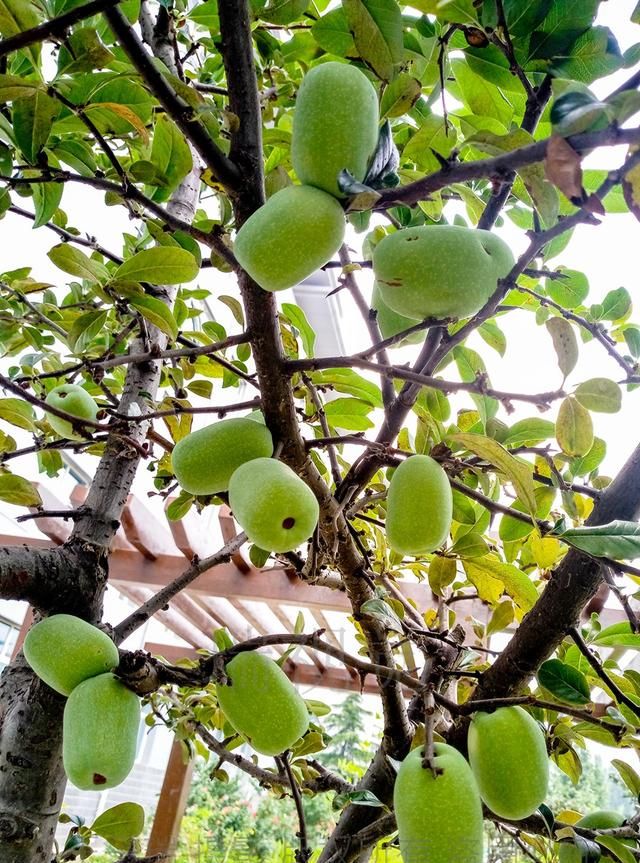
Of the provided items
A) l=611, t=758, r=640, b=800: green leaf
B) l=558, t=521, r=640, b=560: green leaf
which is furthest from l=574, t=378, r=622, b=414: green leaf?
l=611, t=758, r=640, b=800: green leaf

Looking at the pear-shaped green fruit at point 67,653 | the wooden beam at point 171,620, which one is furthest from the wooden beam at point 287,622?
the pear-shaped green fruit at point 67,653

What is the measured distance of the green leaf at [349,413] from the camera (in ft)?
2.33

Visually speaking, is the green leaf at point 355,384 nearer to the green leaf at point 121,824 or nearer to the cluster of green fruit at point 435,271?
the cluster of green fruit at point 435,271

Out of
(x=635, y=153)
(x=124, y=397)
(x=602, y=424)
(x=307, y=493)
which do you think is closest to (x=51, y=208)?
(x=124, y=397)

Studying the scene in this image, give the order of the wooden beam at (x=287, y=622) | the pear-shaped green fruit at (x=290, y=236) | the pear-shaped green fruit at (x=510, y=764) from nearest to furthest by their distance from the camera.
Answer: the pear-shaped green fruit at (x=290, y=236) < the pear-shaped green fruit at (x=510, y=764) < the wooden beam at (x=287, y=622)

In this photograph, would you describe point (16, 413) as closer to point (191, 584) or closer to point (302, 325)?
point (302, 325)

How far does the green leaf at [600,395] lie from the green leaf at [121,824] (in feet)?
2.23

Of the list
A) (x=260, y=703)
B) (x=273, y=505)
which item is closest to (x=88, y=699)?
(x=260, y=703)

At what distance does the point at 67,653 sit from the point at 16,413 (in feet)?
1.15

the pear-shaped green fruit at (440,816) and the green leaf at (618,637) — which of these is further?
the green leaf at (618,637)

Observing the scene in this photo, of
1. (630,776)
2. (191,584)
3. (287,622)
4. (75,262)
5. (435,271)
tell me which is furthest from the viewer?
(287,622)

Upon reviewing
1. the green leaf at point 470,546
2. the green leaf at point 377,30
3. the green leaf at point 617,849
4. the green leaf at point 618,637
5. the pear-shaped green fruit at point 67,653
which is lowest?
the green leaf at point 617,849

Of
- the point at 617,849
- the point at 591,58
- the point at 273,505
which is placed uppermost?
the point at 591,58

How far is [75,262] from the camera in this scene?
1.90ft
